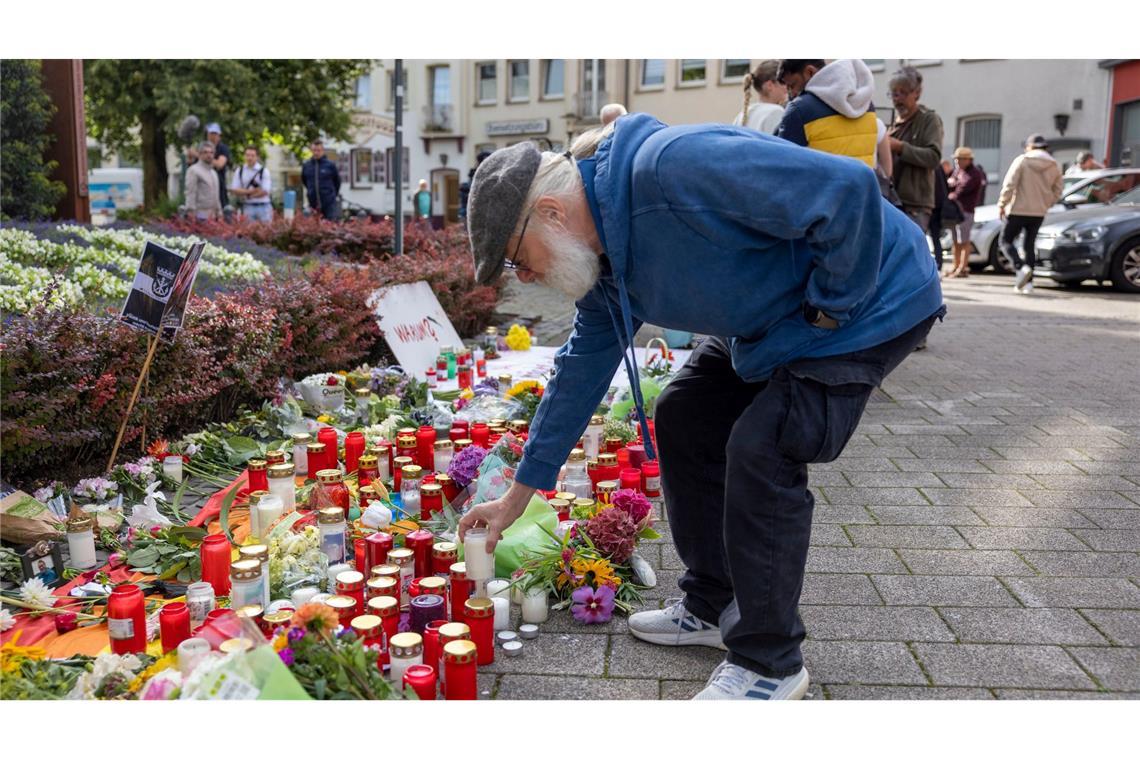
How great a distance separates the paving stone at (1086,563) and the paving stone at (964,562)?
0.15ft

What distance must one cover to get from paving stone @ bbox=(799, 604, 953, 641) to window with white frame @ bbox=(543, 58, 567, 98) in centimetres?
3518

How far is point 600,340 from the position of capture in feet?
8.52

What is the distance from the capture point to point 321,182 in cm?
1465

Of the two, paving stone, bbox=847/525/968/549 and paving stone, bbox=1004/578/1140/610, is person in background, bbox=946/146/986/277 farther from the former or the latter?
paving stone, bbox=1004/578/1140/610

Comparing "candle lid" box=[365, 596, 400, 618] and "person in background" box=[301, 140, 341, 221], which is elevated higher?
"person in background" box=[301, 140, 341, 221]

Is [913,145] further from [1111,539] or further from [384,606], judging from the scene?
[384,606]

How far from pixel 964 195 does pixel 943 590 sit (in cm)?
1181

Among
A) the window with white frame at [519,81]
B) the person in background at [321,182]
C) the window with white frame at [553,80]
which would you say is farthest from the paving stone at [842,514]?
the window with white frame at [519,81]

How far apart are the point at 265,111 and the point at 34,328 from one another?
1974cm

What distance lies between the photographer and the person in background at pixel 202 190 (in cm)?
1227

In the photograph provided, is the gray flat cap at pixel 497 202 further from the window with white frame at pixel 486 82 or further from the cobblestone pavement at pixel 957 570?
the window with white frame at pixel 486 82

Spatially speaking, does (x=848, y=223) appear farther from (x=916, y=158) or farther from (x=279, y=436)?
(x=916, y=158)

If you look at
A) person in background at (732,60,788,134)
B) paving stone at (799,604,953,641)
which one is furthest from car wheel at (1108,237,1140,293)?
paving stone at (799,604,953,641)

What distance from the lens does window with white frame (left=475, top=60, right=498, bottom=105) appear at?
38.4 metres
